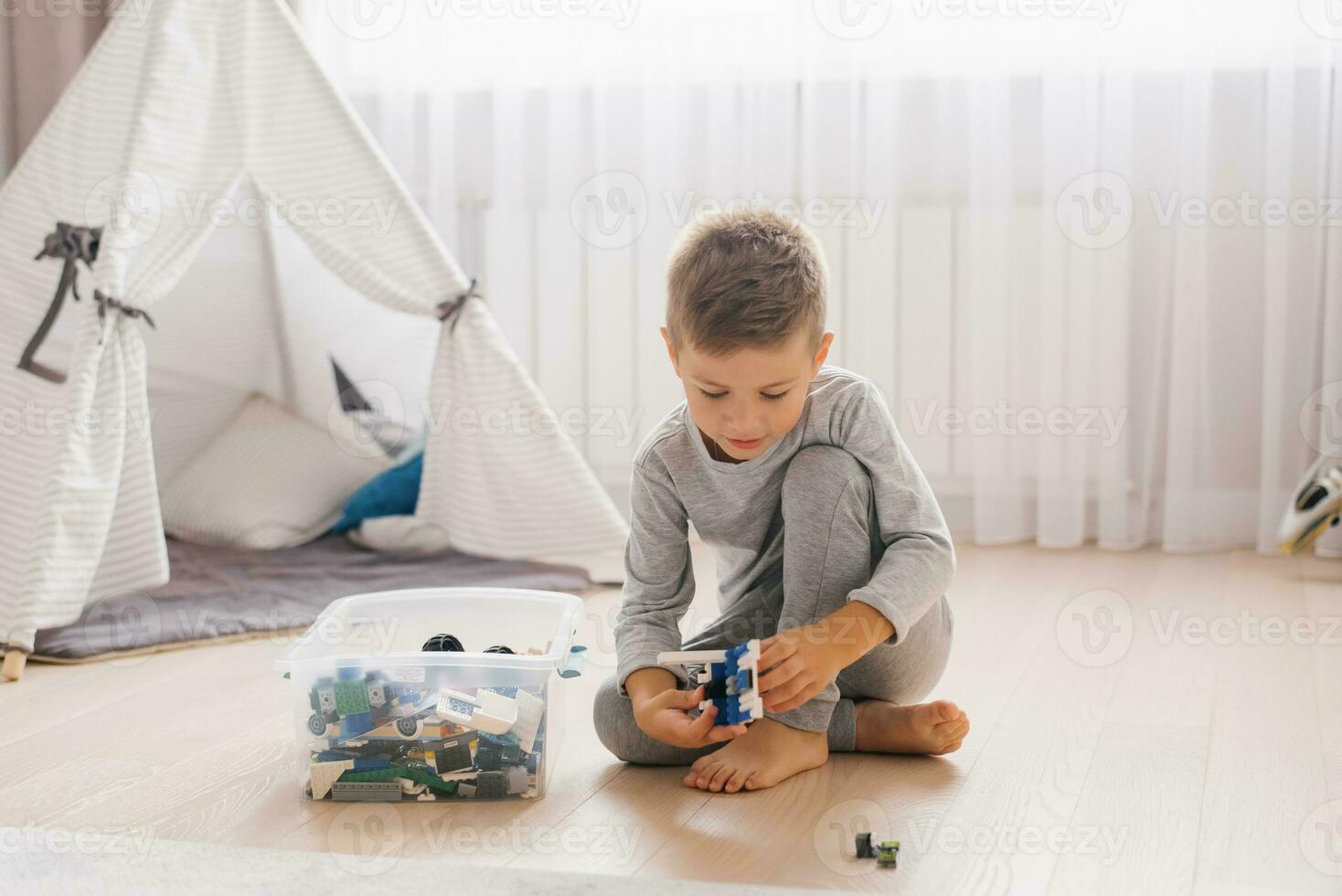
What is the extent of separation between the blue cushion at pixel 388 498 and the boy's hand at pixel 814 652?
1312mm

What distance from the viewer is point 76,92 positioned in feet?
6.63

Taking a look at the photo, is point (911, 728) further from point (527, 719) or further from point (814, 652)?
point (527, 719)

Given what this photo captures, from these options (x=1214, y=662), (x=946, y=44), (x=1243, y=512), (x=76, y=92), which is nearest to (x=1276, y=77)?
(x=946, y=44)

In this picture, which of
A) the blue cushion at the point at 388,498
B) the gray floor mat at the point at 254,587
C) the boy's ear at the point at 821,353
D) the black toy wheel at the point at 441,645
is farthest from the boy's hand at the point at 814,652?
the blue cushion at the point at 388,498

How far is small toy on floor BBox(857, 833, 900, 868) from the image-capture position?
101 centimetres

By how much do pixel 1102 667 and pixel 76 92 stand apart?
1678 millimetres

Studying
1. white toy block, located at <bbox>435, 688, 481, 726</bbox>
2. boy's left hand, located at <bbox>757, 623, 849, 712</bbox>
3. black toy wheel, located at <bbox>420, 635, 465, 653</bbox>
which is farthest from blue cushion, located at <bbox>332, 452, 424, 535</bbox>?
boy's left hand, located at <bbox>757, 623, 849, 712</bbox>

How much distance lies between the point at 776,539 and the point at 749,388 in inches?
8.5

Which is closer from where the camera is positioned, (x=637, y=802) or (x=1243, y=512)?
(x=637, y=802)

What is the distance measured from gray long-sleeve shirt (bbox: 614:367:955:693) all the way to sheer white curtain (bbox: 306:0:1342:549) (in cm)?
120

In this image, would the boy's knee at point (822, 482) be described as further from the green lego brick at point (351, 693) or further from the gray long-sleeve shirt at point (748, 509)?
the green lego brick at point (351, 693)

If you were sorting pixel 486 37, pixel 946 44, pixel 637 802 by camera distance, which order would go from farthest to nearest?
pixel 486 37
pixel 946 44
pixel 637 802

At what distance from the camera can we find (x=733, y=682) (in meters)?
1.10

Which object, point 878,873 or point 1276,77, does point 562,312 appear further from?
point 878,873
